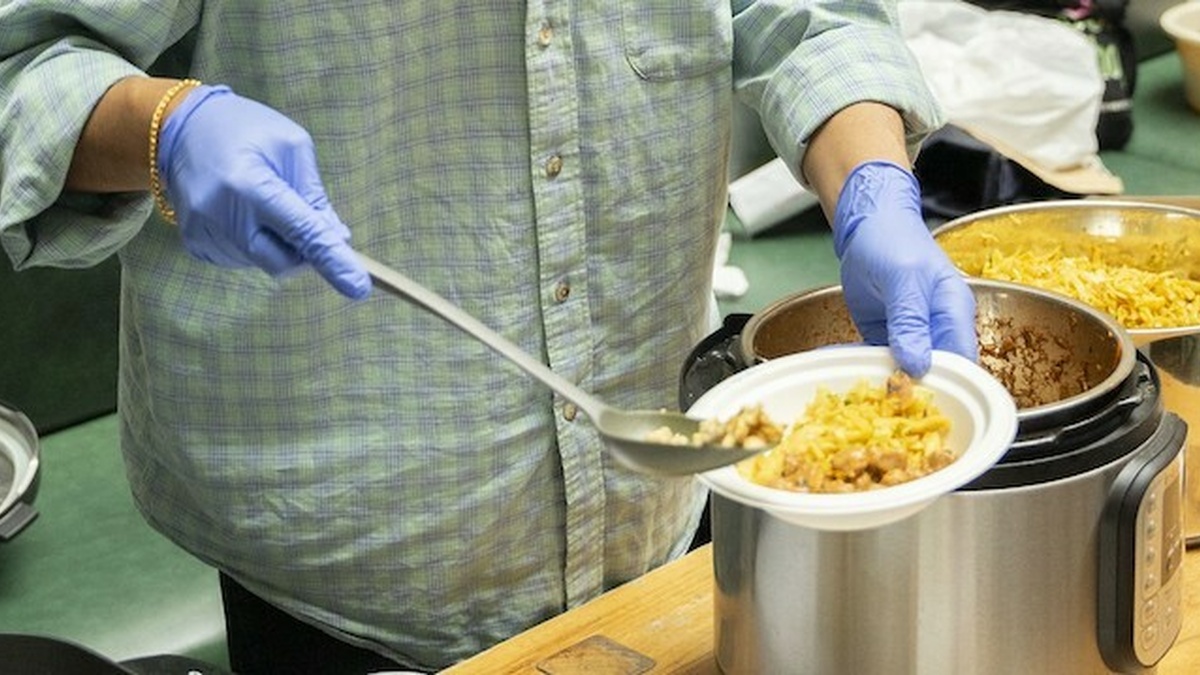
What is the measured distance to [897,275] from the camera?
122cm

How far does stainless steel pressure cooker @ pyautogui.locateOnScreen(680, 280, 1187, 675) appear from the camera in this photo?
1026 millimetres

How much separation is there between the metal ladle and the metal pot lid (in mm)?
1085

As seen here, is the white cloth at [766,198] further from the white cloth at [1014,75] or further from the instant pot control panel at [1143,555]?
the instant pot control panel at [1143,555]

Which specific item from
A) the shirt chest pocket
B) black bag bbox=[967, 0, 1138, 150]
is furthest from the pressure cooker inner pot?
black bag bbox=[967, 0, 1138, 150]

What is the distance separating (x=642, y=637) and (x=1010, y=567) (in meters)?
0.32

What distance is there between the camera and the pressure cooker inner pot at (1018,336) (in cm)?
119

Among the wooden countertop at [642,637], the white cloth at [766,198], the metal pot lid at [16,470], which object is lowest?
the white cloth at [766,198]

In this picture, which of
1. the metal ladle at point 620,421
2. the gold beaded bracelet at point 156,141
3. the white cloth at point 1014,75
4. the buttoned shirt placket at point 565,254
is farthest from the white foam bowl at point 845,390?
the white cloth at point 1014,75

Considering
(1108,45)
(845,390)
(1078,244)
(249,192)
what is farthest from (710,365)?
(1108,45)

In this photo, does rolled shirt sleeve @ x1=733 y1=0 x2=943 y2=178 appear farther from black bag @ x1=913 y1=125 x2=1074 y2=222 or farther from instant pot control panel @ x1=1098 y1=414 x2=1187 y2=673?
black bag @ x1=913 y1=125 x2=1074 y2=222

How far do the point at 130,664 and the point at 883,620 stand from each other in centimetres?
59

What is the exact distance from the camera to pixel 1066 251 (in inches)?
63.4

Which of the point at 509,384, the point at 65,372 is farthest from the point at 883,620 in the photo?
the point at 65,372

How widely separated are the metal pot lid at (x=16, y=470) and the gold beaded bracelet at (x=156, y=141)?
91 cm
